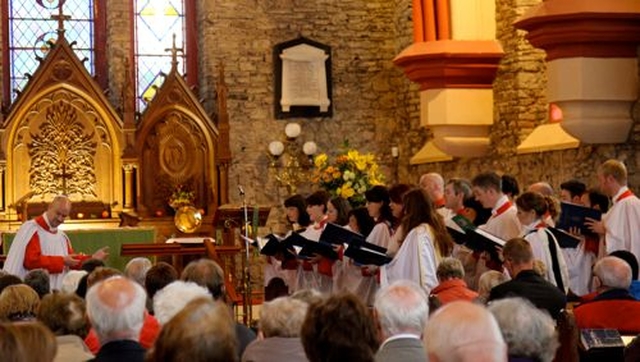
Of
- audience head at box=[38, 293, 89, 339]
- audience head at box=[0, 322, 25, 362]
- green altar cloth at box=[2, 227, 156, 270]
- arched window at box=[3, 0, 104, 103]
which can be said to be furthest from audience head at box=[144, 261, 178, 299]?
arched window at box=[3, 0, 104, 103]

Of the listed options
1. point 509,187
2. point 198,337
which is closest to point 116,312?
point 198,337

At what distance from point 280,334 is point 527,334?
111cm

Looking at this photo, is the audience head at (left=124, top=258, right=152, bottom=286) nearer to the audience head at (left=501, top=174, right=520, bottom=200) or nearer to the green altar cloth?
the audience head at (left=501, top=174, right=520, bottom=200)

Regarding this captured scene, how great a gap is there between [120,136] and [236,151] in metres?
2.01

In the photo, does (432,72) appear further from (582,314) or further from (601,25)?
(582,314)

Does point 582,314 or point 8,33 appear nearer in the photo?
point 582,314

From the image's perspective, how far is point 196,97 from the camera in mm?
17172

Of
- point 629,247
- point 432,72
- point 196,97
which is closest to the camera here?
point 629,247

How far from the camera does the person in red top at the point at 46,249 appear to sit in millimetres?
11086

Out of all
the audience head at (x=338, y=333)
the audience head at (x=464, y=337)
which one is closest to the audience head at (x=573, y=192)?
the audience head at (x=338, y=333)

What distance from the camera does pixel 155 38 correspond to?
18.5 m

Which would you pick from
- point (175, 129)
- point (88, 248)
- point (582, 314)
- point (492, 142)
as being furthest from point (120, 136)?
point (582, 314)

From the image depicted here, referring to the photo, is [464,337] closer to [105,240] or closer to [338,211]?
[338,211]

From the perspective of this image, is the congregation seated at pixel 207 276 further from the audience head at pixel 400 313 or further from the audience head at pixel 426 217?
the audience head at pixel 426 217
